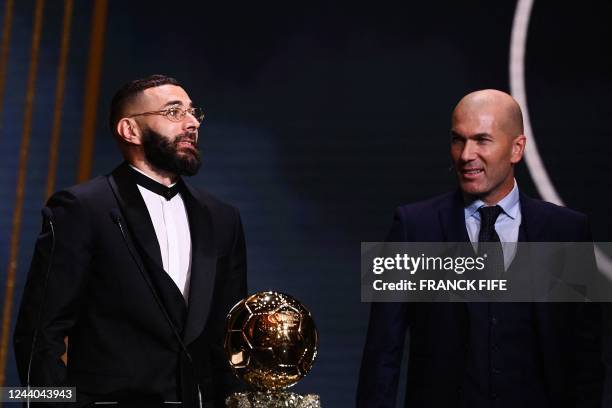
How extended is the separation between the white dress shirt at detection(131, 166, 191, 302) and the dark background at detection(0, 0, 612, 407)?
1359 mm

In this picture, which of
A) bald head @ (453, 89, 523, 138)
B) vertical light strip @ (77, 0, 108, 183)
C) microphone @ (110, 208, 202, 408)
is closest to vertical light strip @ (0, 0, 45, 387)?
vertical light strip @ (77, 0, 108, 183)

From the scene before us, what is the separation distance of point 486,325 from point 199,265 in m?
0.78

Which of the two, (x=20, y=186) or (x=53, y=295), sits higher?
(x=20, y=186)

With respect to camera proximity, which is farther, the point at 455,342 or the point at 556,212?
the point at 556,212

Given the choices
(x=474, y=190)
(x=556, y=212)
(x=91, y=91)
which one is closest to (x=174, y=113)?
(x=474, y=190)

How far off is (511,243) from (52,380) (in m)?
1.27

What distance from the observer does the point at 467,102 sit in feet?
9.60

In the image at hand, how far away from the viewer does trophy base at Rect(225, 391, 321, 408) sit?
7.75ft

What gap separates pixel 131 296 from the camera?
279 centimetres

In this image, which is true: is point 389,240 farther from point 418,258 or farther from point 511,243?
point 511,243

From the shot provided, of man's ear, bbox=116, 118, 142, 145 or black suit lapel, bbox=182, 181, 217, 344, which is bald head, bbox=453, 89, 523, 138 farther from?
man's ear, bbox=116, 118, 142, 145

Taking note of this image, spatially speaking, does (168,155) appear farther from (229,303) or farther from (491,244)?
(491,244)

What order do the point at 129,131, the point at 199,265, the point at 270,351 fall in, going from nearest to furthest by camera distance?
1. the point at 270,351
2. the point at 199,265
3. the point at 129,131

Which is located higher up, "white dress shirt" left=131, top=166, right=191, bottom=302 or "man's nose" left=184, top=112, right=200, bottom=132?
"man's nose" left=184, top=112, right=200, bottom=132
